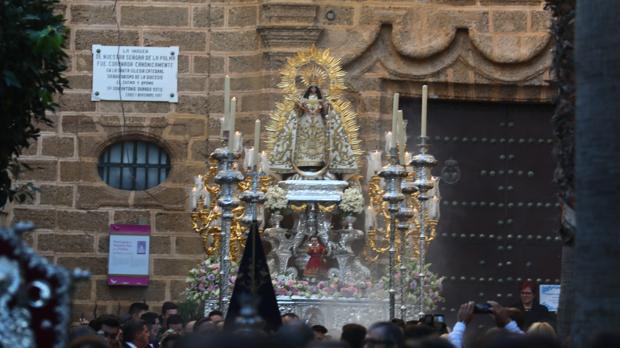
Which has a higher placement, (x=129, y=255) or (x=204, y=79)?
(x=204, y=79)

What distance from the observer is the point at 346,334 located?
10.7 m

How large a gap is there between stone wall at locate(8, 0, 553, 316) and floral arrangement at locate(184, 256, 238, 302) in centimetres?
247

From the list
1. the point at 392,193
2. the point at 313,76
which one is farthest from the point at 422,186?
→ the point at 313,76

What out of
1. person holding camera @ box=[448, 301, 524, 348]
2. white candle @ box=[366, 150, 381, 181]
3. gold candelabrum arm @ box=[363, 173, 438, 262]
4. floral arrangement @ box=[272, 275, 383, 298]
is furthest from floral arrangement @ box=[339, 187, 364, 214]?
person holding camera @ box=[448, 301, 524, 348]

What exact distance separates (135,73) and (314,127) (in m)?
3.02

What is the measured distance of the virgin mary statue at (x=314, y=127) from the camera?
1967 centimetres

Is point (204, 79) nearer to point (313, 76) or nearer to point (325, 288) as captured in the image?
point (313, 76)

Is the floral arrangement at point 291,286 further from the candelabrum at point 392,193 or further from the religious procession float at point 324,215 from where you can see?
the candelabrum at point 392,193

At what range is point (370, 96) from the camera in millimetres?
21438

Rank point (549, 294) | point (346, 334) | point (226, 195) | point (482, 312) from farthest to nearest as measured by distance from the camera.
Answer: point (549, 294) < point (226, 195) < point (482, 312) < point (346, 334)

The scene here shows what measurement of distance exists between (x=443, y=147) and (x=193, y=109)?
3059 mm

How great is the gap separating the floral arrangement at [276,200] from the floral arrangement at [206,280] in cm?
87

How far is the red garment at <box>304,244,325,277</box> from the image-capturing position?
18953 millimetres

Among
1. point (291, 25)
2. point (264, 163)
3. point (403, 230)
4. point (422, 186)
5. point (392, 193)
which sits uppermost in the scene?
point (291, 25)
